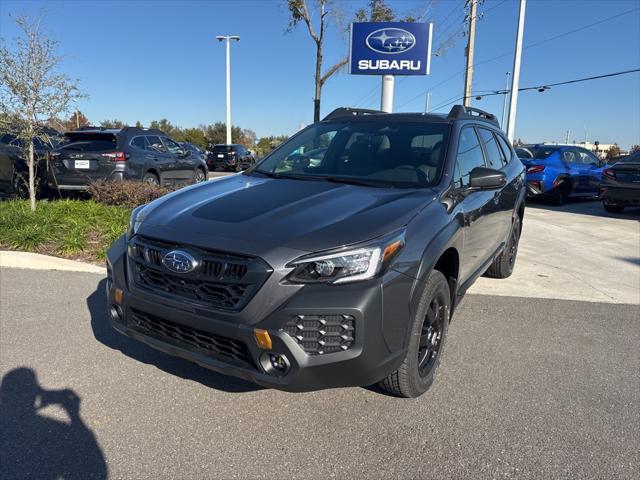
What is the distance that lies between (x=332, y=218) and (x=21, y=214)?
6152mm

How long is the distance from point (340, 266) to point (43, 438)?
183 centimetres

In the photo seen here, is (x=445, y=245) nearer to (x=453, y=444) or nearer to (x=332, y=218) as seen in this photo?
(x=332, y=218)

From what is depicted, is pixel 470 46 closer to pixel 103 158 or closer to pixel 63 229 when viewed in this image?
pixel 103 158

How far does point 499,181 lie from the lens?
11.1 ft

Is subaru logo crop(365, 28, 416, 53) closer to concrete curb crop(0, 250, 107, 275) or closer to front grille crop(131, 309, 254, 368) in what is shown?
concrete curb crop(0, 250, 107, 275)

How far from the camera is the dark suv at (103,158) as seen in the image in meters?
9.08

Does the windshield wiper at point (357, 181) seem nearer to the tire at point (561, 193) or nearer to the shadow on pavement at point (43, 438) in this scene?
the shadow on pavement at point (43, 438)

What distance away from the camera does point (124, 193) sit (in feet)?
26.1

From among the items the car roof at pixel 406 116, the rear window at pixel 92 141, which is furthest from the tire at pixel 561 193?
the rear window at pixel 92 141

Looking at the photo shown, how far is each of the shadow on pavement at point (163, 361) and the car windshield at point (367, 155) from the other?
1536mm

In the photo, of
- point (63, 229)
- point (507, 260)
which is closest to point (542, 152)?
point (507, 260)

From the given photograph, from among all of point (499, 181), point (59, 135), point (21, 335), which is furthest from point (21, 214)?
point (499, 181)

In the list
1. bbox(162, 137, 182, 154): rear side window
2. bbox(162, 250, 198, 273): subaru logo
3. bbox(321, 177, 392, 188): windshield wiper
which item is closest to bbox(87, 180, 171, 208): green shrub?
bbox(162, 137, 182, 154): rear side window

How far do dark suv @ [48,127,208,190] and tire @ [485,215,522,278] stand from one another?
281 inches
